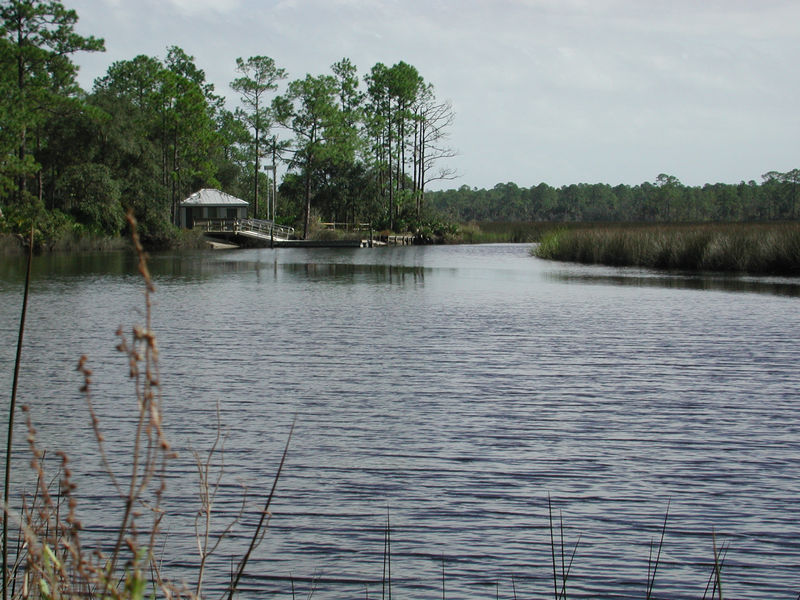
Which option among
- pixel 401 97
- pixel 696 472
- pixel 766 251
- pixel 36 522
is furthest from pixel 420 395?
pixel 401 97

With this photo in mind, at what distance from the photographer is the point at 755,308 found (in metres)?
21.5

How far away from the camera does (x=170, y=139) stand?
73.2 m

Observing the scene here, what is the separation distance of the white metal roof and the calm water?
56.4 meters

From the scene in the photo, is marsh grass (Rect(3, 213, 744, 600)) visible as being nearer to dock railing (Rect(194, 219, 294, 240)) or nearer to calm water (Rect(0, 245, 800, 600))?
calm water (Rect(0, 245, 800, 600))

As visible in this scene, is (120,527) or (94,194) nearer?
(120,527)

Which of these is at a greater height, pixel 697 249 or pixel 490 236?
pixel 490 236

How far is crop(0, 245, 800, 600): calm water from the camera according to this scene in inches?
223

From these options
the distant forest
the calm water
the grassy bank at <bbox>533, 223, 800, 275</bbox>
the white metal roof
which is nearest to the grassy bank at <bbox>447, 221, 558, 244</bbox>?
the distant forest

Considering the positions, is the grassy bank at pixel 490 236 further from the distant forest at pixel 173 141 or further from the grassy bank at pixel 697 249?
the grassy bank at pixel 697 249

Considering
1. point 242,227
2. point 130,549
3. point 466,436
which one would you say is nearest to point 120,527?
point 130,549

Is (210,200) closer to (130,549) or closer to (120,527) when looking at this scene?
(120,527)

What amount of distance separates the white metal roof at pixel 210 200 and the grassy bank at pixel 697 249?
128 feet

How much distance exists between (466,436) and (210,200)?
71099 millimetres

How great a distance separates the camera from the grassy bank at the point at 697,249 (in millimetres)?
33000
